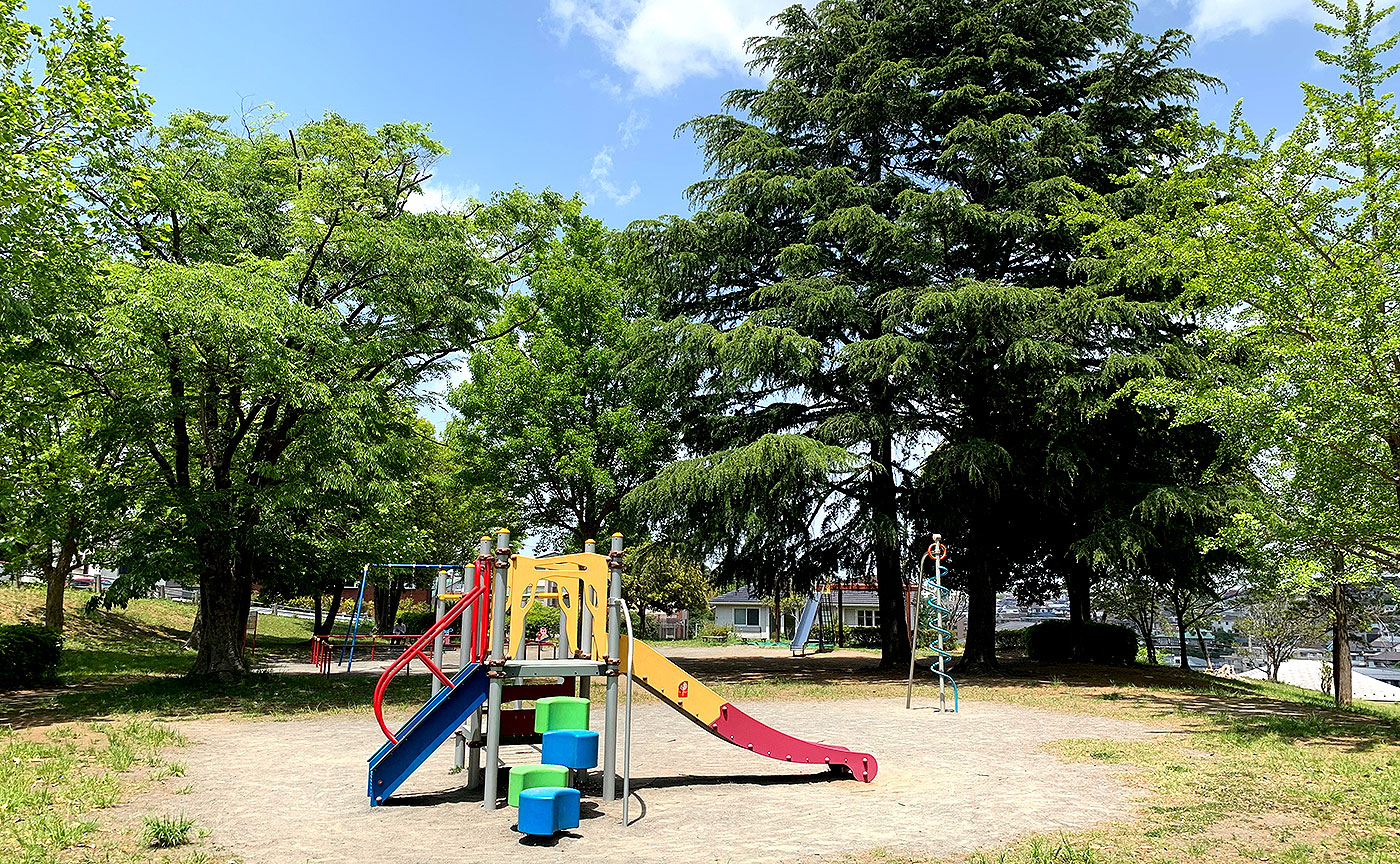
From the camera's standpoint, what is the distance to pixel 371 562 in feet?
55.9

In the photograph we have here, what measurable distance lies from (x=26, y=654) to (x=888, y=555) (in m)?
17.3

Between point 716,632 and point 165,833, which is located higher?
point 165,833

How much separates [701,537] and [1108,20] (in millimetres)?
15891

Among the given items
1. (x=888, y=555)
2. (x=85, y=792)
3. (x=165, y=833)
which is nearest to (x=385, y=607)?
(x=888, y=555)

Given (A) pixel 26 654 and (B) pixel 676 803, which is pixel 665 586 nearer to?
(A) pixel 26 654

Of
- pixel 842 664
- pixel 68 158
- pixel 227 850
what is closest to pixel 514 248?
pixel 68 158

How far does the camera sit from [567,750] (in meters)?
7.23

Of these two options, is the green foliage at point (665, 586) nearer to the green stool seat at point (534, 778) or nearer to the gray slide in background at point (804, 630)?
the gray slide in background at point (804, 630)

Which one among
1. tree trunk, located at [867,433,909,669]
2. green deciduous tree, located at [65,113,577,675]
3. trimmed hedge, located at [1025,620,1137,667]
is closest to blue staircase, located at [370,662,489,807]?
green deciduous tree, located at [65,113,577,675]

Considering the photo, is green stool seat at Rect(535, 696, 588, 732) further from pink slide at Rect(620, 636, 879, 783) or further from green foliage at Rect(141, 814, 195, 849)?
green foliage at Rect(141, 814, 195, 849)

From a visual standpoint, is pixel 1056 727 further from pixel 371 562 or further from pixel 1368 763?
pixel 371 562

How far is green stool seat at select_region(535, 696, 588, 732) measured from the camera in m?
7.56

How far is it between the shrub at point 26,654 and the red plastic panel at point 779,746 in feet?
46.2

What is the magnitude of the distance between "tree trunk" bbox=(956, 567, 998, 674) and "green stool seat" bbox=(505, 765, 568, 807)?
668 inches
